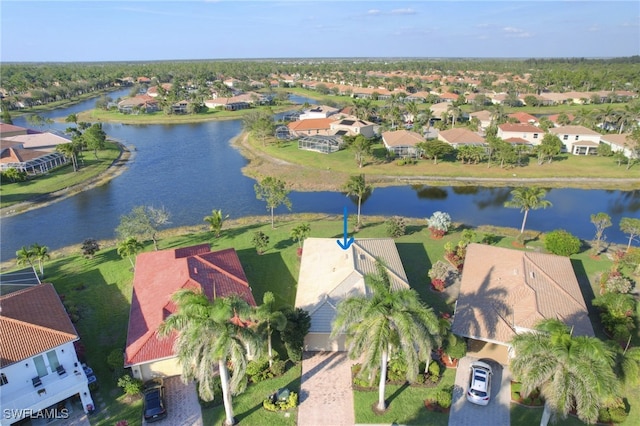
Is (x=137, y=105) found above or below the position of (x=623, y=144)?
above

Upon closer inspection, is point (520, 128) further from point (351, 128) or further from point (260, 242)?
point (260, 242)

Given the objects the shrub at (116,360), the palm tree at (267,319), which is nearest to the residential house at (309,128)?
the shrub at (116,360)

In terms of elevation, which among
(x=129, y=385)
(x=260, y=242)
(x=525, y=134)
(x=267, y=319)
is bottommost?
(x=129, y=385)

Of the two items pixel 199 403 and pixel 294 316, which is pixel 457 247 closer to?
pixel 294 316

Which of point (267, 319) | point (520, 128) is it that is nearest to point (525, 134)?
point (520, 128)

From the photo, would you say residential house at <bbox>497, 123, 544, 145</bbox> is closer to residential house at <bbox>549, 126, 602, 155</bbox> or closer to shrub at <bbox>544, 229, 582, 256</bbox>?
residential house at <bbox>549, 126, 602, 155</bbox>

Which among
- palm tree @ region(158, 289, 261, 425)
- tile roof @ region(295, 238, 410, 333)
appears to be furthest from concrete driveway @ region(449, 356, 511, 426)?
palm tree @ region(158, 289, 261, 425)
